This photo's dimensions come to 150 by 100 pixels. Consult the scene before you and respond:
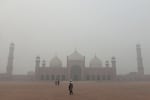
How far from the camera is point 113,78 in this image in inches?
1945

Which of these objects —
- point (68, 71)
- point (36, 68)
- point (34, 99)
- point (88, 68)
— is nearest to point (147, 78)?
point (88, 68)

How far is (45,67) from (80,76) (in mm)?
9075

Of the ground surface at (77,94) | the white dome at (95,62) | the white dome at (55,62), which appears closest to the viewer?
the ground surface at (77,94)

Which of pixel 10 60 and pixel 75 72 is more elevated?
pixel 10 60

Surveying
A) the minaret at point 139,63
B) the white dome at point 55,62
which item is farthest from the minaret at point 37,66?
the minaret at point 139,63

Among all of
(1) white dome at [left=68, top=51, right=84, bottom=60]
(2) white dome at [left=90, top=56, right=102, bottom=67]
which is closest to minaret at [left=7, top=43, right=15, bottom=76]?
(1) white dome at [left=68, top=51, right=84, bottom=60]

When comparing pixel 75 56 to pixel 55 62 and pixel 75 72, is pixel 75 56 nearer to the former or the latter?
pixel 75 72

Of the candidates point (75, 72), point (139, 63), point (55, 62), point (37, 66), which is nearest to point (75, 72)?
point (75, 72)

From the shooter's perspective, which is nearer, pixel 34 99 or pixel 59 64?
pixel 34 99

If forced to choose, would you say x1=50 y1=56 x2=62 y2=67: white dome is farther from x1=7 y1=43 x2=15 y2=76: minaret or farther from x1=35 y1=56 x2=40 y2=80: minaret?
x1=7 y1=43 x2=15 y2=76: minaret

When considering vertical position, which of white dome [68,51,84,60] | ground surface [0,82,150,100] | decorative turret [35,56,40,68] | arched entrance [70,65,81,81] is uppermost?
white dome [68,51,84,60]

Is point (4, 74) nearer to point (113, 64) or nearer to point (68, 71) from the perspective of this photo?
point (68, 71)

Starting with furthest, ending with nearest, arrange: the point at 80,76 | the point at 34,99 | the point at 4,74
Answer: the point at 4,74, the point at 80,76, the point at 34,99

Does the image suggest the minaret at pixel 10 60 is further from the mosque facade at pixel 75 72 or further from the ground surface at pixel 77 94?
the ground surface at pixel 77 94
